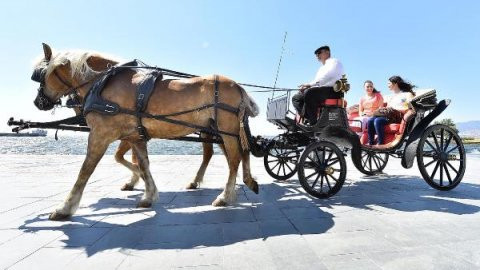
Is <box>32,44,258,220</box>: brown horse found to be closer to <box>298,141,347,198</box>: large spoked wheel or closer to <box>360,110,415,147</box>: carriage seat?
<box>298,141,347,198</box>: large spoked wheel

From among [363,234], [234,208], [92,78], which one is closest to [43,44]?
[92,78]

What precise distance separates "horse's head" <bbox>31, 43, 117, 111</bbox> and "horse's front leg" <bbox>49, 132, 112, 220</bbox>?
1009 mm

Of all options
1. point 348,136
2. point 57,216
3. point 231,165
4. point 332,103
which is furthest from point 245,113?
point 57,216

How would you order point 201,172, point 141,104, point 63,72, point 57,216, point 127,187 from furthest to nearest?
point 201,172 → point 127,187 → point 63,72 → point 141,104 → point 57,216

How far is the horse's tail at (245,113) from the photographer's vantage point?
4.40 metres

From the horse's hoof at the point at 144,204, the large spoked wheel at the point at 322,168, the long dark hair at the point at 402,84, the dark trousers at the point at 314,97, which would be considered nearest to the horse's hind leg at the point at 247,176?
the large spoked wheel at the point at 322,168

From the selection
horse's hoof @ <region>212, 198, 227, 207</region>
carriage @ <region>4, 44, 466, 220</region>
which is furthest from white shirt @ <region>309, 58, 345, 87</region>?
horse's hoof @ <region>212, 198, 227, 207</region>

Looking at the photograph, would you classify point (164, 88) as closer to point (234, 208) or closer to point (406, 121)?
point (234, 208)

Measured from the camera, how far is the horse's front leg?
3811mm

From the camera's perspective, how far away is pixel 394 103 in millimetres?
6234

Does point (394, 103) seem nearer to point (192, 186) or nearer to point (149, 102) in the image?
point (192, 186)

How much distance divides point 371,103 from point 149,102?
5001mm

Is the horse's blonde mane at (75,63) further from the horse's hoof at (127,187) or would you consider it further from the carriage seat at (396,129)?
the carriage seat at (396,129)

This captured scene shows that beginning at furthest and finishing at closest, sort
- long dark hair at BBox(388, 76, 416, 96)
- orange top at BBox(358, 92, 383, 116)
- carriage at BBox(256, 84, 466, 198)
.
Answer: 1. orange top at BBox(358, 92, 383, 116)
2. long dark hair at BBox(388, 76, 416, 96)
3. carriage at BBox(256, 84, 466, 198)
